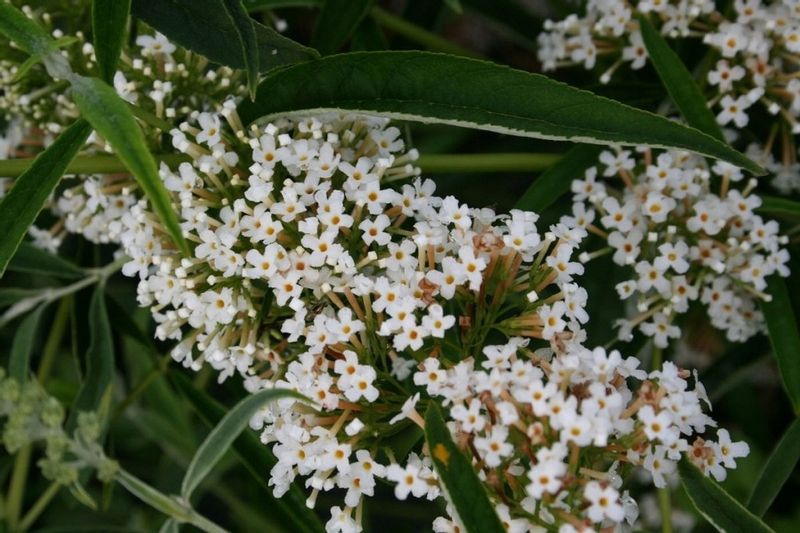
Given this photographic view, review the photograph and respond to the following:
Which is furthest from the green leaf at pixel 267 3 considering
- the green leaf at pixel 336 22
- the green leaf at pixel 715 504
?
the green leaf at pixel 715 504

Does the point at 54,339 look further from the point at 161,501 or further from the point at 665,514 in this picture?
the point at 665,514

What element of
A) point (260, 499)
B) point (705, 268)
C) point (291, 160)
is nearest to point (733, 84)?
point (705, 268)

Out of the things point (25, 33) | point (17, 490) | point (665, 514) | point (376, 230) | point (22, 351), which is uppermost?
point (25, 33)

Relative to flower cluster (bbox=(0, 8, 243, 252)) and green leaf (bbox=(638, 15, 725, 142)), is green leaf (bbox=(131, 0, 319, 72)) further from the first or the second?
green leaf (bbox=(638, 15, 725, 142))

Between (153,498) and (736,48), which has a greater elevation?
(736,48)

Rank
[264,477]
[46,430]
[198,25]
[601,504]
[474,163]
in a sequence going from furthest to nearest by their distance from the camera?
[474,163], [264,477], [198,25], [46,430], [601,504]

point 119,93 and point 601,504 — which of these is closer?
point 601,504

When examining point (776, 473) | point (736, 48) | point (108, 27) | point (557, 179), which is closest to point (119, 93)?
point (108, 27)
